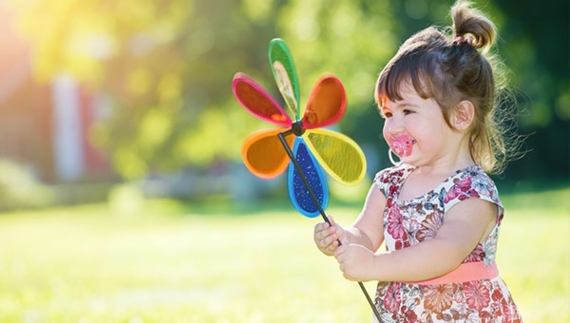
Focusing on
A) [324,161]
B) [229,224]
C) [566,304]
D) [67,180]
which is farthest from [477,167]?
[67,180]

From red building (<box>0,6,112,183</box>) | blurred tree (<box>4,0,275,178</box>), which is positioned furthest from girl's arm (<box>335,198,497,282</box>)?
red building (<box>0,6,112,183</box>)

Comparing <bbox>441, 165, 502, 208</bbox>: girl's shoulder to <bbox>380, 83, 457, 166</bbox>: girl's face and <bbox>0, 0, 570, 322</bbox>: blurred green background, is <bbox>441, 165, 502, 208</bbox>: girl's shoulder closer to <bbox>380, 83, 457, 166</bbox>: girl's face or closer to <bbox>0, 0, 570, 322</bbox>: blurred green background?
<bbox>380, 83, 457, 166</bbox>: girl's face

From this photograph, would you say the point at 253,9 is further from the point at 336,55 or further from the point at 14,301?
the point at 14,301

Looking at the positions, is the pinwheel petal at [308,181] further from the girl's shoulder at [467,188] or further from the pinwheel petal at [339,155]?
the girl's shoulder at [467,188]

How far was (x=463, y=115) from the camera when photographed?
2.88m

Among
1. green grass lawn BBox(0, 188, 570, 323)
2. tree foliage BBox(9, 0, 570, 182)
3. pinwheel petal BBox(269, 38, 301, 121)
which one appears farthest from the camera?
tree foliage BBox(9, 0, 570, 182)

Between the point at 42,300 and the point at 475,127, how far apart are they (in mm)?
3810

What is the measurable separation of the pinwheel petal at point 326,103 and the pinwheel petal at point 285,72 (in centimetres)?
6

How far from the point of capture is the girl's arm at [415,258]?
2637mm

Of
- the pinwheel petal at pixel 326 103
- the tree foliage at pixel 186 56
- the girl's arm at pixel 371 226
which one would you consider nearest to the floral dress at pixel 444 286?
the girl's arm at pixel 371 226

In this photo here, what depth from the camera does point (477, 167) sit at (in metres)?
2.98

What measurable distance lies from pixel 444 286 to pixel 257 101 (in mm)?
886

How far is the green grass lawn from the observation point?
16.3 ft

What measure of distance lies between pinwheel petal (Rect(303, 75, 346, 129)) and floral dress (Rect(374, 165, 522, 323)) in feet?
1.41
